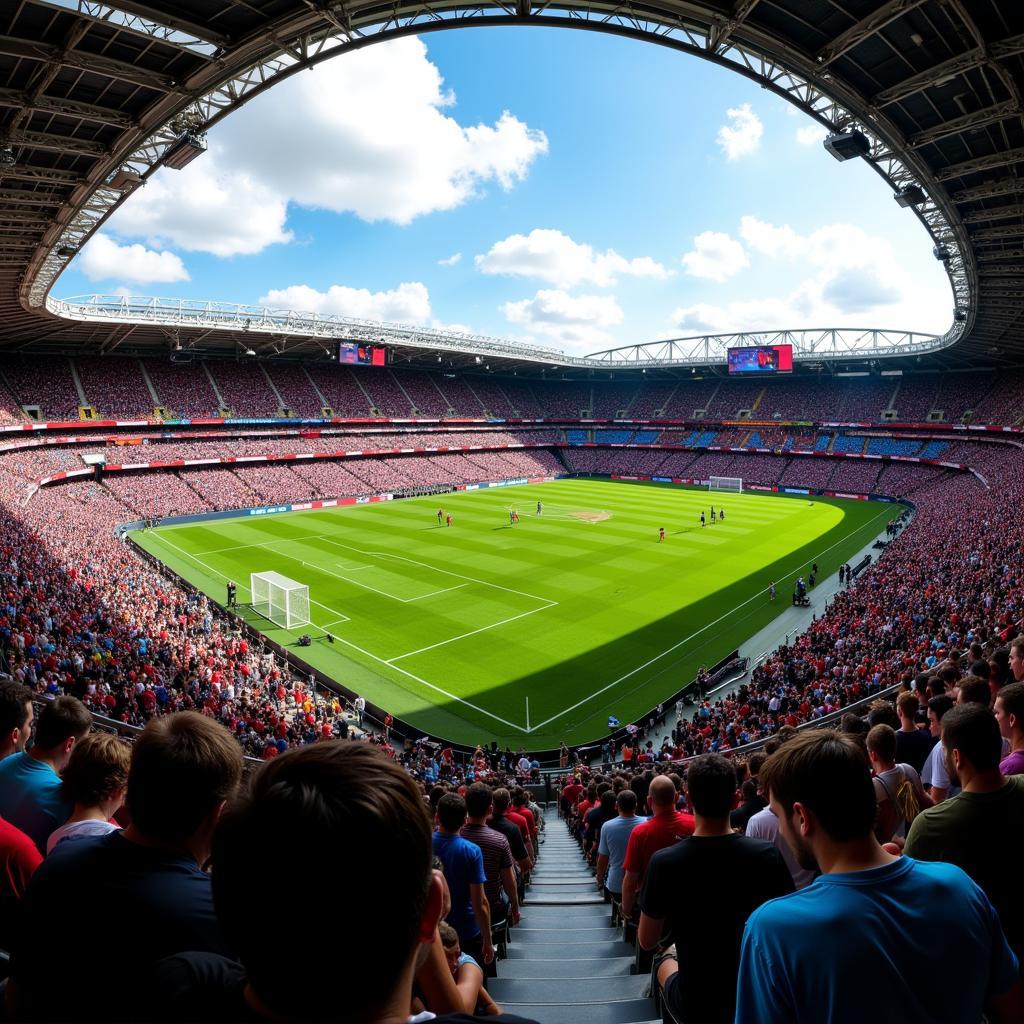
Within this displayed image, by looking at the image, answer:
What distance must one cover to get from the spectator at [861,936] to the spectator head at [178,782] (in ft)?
6.71

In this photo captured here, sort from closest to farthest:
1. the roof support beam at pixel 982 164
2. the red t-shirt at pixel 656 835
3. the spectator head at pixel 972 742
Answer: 1. the spectator head at pixel 972 742
2. the red t-shirt at pixel 656 835
3. the roof support beam at pixel 982 164

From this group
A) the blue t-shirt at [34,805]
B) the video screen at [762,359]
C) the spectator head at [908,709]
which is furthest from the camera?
the video screen at [762,359]

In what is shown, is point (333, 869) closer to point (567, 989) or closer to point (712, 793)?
point (712, 793)

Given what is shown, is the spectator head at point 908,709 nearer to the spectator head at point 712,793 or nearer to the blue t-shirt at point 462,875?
the spectator head at point 712,793

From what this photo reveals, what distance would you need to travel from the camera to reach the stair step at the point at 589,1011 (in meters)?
4.54

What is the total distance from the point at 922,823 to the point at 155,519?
5230cm

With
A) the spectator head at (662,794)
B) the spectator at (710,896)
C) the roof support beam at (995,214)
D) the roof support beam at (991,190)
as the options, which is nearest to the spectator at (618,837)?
the spectator head at (662,794)

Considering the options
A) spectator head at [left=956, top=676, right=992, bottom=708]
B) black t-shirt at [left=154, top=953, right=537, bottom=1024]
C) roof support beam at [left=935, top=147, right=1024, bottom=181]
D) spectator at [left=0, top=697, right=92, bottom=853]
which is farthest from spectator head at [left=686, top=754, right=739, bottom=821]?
roof support beam at [left=935, top=147, right=1024, bottom=181]

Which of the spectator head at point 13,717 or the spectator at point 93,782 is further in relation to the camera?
the spectator head at point 13,717

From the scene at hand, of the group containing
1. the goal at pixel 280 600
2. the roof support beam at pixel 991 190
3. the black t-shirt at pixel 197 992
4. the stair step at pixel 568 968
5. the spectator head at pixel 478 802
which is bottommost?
the goal at pixel 280 600

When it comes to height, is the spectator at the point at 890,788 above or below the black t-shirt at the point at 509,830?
above

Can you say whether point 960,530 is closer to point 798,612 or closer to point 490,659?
point 798,612

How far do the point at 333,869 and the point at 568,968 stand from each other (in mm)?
5646

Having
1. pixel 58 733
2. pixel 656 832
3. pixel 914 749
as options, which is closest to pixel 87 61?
pixel 58 733
